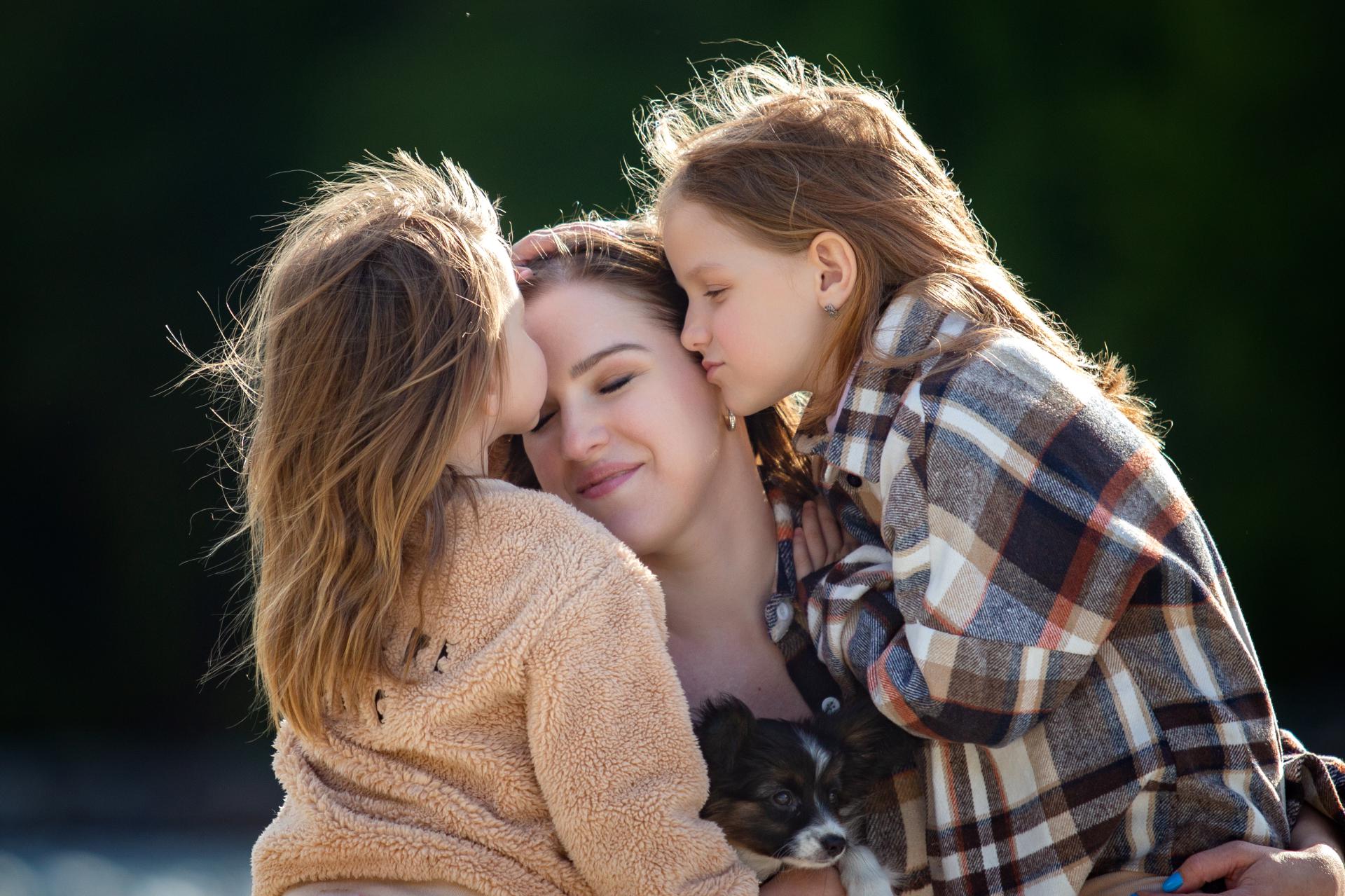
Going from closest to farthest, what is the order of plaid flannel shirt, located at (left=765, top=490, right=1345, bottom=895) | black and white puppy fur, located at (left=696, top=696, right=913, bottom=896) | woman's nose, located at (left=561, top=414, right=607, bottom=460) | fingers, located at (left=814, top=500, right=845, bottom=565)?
black and white puppy fur, located at (left=696, top=696, right=913, bottom=896) → plaid flannel shirt, located at (left=765, top=490, right=1345, bottom=895) → woman's nose, located at (left=561, top=414, right=607, bottom=460) → fingers, located at (left=814, top=500, right=845, bottom=565)

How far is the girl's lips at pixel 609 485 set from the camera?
7.55 ft

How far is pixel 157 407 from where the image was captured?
4586 mm

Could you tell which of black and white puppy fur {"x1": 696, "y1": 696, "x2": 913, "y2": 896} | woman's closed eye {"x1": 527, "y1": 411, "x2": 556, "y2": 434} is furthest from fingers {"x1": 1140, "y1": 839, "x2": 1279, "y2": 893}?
woman's closed eye {"x1": 527, "y1": 411, "x2": 556, "y2": 434}

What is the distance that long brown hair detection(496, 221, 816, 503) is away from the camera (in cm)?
247

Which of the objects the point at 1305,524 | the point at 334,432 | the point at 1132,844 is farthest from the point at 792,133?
the point at 1305,524

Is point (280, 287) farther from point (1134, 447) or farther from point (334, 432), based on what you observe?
point (1134, 447)

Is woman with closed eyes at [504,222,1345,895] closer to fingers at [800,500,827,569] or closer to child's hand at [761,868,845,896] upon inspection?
fingers at [800,500,827,569]

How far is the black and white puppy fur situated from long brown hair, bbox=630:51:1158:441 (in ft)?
1.93

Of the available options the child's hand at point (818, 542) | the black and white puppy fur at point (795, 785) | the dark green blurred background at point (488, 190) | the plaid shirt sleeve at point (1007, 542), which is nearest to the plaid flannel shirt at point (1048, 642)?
the plaid shirt sleeve at point (1007, 542)

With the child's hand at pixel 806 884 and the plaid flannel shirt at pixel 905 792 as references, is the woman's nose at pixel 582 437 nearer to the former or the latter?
the plaid flannel shirt at pixel 905 792

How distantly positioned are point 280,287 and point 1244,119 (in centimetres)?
366

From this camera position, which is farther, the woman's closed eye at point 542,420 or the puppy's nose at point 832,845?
the woman's closed eye at point 542,420

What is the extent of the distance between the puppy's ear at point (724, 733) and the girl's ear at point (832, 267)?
746 mm

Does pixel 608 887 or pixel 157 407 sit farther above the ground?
pixel 157 407
